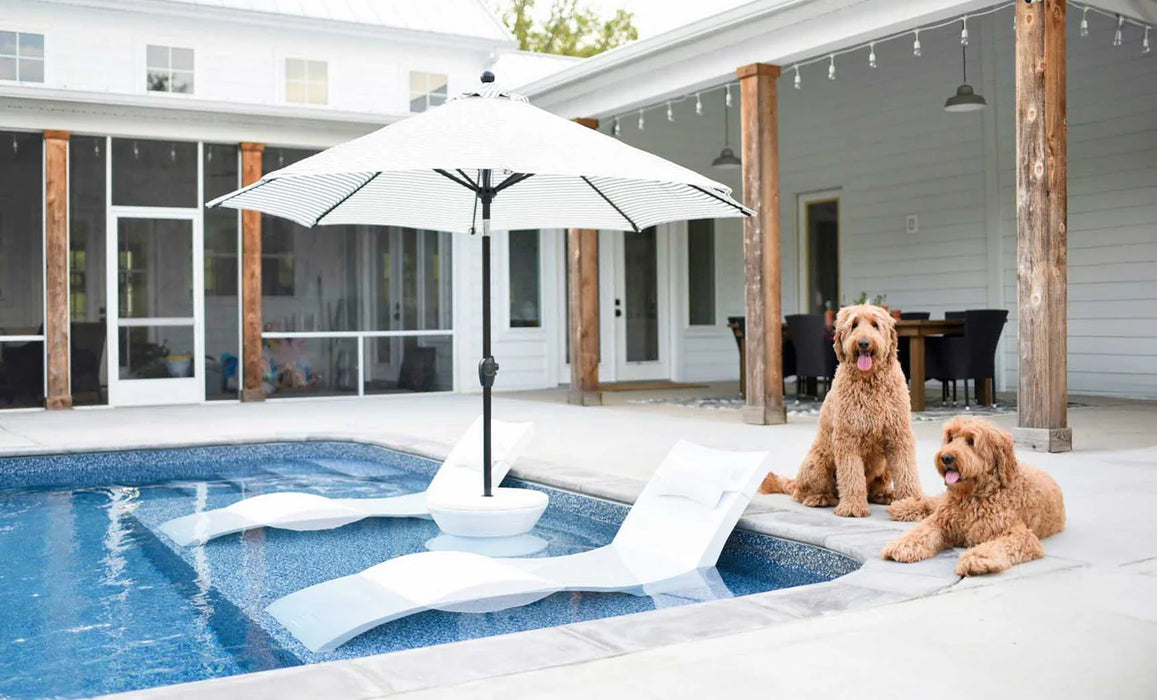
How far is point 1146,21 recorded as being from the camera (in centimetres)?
711

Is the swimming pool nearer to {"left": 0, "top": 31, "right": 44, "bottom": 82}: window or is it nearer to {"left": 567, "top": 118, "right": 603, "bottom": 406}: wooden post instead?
{"left": 567, "top": 118, "right": 603, "bottom": 406}: wooden post

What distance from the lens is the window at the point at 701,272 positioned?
13094 mm

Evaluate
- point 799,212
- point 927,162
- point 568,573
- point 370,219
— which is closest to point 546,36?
point 799,212

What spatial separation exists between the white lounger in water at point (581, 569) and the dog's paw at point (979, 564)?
1.00 metres

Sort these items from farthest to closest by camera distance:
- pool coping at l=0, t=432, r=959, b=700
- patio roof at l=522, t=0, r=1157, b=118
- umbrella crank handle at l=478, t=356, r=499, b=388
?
1. patio roof at l=522, t=0, r=1157, b=118
2. umbrella crank handle at l=478, t=356, r=499, b=388
3. pool coping at l=0, t=432, r=959, b=700

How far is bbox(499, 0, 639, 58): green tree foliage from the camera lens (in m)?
26.4

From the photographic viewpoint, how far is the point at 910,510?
12.6 feet

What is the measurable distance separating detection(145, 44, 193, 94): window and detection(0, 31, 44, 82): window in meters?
0.98

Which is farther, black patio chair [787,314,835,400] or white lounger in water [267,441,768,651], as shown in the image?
black patio chair [787,314,835,400]

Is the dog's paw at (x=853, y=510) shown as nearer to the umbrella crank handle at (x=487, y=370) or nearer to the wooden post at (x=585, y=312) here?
the umbrella crank handle at (x=487, y=370)

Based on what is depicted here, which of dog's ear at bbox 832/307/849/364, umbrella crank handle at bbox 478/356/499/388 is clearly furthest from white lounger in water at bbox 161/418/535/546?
dog's ear at bbox 832/307/849/364

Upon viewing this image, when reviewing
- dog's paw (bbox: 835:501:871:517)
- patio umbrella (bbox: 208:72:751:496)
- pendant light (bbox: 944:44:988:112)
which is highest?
pendant light (bbox: 944:44:988:112)

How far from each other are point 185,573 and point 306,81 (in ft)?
27.7

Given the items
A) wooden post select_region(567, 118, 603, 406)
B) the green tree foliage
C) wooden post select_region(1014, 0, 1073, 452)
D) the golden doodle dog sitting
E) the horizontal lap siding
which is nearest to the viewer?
the golden doodle dog sitting
